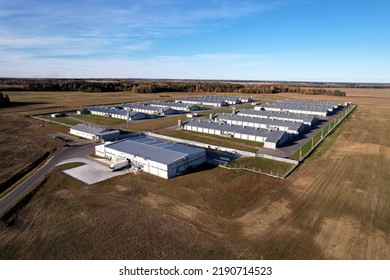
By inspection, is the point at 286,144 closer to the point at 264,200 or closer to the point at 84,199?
the point at 264,200

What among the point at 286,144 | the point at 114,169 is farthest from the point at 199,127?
the point at 114,169

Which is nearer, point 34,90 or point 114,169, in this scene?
point 114,169

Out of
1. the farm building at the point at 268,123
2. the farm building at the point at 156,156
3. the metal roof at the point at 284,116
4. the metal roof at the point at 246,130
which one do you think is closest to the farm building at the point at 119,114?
the metal roof at the point at 246,130

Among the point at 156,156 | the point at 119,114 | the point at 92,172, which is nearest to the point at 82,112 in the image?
the point at 119,114

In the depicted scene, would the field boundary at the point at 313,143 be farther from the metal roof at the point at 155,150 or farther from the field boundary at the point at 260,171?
the metal roof at the point at 155,150

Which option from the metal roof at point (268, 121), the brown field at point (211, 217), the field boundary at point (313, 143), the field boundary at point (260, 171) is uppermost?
the metal roof at point (268, 121)
